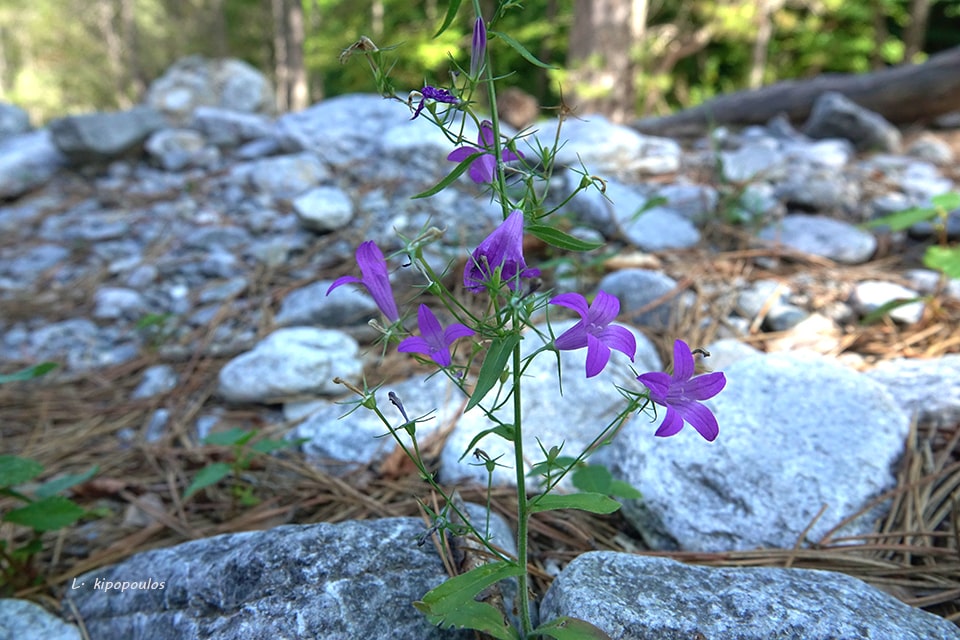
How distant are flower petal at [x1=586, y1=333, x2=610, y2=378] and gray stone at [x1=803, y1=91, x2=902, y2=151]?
488 cm

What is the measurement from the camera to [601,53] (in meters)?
7.47

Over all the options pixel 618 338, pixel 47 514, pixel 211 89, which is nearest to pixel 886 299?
pixel 618 338

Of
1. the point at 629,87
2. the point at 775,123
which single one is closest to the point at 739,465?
the point at 775,123

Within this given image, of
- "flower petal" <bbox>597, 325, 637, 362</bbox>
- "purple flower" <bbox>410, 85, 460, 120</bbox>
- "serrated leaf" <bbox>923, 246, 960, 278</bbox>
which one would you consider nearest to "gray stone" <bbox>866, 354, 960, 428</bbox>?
"serrated leaf" <bbox>923, 246, 960, 278</bbox>

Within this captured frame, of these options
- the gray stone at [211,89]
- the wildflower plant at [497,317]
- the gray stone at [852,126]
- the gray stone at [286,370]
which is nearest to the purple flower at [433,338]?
the wildflower plant at [497,317]

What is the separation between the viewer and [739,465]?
5.30 feet

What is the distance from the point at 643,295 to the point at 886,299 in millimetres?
906

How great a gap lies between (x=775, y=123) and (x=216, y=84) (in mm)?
8555

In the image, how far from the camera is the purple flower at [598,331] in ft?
2.89

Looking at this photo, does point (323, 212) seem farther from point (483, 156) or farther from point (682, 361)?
point (682, 361)

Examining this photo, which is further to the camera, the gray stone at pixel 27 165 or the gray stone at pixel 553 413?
the gray stone at pixel 27 165

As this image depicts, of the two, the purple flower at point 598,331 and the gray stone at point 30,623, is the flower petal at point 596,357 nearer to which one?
the purple flower at point 598,331

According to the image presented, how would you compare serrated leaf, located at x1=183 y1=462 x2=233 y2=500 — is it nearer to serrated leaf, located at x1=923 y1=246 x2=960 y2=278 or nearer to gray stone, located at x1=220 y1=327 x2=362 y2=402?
gray stone, located at x1=220 y1=327 x2=362 y2=402

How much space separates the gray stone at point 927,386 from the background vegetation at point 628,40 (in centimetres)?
544
